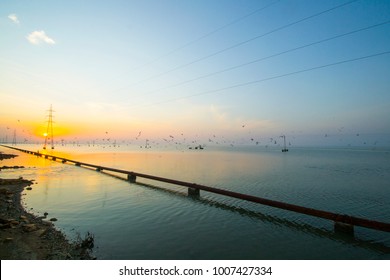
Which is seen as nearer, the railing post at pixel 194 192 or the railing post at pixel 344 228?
the railing post at pixel 344 228

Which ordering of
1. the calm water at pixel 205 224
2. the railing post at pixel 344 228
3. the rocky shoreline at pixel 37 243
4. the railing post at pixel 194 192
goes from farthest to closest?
the railing post at pixel 194 192, the railing post at pixel 344 228, the calm water at pixel 205 224, the rocky shoreline at pixel 37 243

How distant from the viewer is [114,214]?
17.8m

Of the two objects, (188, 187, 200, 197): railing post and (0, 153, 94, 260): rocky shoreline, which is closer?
(0, 153, 94, 260): rocky shoreline

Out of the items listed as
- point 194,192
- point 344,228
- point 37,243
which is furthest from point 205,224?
point 37,243

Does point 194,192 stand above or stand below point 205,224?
above

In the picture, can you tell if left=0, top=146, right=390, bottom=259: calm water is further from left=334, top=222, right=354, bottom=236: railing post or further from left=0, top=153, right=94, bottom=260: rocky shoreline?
left=0, top=153, right=94, bottom=260: rocky shoreline

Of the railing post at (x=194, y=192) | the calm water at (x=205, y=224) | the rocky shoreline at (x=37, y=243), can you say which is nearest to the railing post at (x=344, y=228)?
the calm water at (x=205, y=224)

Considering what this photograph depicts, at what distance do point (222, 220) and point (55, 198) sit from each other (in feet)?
54.2

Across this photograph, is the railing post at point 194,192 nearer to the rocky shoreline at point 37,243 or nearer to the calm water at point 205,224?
the calm water at point 205,224

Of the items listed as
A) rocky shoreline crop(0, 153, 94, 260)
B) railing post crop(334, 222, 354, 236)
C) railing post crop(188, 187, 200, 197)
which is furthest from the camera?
railing post crop(188, 187, 200, 197)

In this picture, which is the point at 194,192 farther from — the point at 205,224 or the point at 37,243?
the point at 37,243

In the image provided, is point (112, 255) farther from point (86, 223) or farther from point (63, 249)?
point (86, 223)

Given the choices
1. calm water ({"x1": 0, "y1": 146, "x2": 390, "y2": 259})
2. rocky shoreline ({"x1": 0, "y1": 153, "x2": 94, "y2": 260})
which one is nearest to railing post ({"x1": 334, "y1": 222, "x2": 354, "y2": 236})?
calm water ({"x1": 0, "y1": 146, "x2": 390, "y2": 259})
